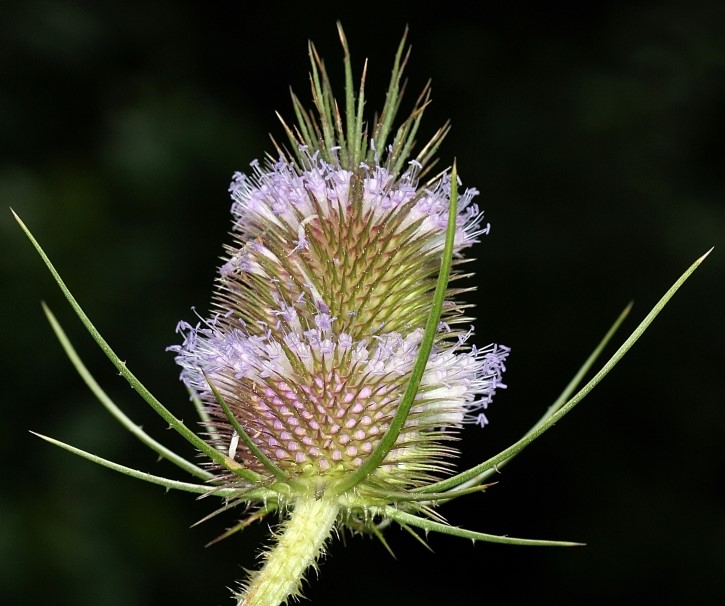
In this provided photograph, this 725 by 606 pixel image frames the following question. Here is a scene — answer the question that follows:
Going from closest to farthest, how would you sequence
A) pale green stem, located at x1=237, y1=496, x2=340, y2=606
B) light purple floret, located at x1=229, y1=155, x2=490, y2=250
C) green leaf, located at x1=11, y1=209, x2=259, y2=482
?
green leaf, located at x1=11, y1=209, x2=259, y2=482 < pale green stem, located at x1=237, y1=496, x2=340, y2=606 < light purple floret, located at x1=229, y1=155, x2=490, y2=250

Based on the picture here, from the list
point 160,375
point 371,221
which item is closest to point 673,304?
point 160,375

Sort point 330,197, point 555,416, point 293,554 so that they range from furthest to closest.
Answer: point 330,197 → point 293,554 → point 555,416

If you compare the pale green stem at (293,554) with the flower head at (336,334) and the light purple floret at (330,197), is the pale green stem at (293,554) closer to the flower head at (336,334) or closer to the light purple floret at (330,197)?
the flower head at (336,334)

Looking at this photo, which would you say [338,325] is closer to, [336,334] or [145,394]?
[336,334]

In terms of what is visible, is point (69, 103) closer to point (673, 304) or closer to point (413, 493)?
point (673, 304)

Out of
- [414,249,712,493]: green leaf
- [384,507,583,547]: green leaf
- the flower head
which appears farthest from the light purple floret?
[384,507,583,547]: green leaf

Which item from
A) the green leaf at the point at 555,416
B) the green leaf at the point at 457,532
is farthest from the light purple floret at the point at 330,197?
the green leaf at the point at 457,532

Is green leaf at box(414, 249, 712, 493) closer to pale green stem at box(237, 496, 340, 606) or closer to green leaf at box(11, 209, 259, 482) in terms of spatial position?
pale green stem at box(237, 496, 340, 606)

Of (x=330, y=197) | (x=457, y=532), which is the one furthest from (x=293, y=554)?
(x=330, y=197)
